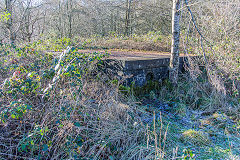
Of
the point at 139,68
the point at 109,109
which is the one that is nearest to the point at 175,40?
the point at 139,68

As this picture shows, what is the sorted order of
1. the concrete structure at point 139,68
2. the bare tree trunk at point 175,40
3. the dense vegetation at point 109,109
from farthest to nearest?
the bare tree trunk at point 175,40 → the concrete structure at point 139,68 → the dense vegetation at point 109,109

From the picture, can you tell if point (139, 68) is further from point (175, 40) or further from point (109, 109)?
point (109, 109)

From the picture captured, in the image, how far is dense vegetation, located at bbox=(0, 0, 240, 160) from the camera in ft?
8.21

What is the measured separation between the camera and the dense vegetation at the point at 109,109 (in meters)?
2.50

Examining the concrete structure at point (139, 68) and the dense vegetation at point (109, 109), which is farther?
the concrete structure at point (139, 68)

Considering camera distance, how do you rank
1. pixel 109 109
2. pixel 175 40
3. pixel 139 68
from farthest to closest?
pixel 175 40 < pixel 139 68 < pixel 109 109

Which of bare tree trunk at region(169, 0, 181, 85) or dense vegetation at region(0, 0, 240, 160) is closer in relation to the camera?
dense vegetation at region(0, 0, 240, 160)

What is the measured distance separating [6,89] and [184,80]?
14.3 feet

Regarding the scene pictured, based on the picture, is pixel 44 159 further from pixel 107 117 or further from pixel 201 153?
pixel 201 153

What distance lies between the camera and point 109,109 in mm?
3129

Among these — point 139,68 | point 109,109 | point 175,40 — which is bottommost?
point 109,109

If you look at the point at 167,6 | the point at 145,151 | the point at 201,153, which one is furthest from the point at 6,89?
the point at 167,6

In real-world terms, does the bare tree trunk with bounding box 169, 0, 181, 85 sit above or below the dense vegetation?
above

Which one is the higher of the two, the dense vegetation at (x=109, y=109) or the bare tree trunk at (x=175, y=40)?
the bare tree trunk at (x=175, y=40)
